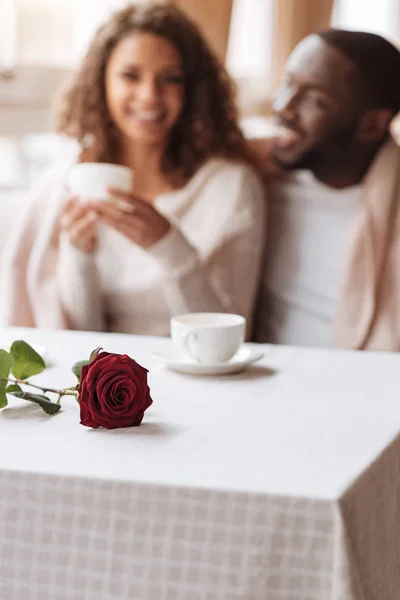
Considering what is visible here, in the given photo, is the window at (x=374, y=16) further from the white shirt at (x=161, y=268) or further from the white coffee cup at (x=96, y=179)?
the white coffee cup at (x=96, y=179)

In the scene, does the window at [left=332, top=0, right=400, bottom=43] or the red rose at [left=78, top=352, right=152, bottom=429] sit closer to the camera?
the red rose at [left=78, top=352, right=152, bottom=429]

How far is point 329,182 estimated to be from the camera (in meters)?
2.01

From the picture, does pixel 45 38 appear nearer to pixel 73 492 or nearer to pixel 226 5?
pixel 226 5

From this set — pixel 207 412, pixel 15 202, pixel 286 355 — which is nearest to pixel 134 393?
pixel 207 412

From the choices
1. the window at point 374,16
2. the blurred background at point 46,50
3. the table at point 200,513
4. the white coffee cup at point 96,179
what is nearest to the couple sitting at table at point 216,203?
the white coffee cup at point 96,179

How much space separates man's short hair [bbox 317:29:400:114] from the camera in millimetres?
1950

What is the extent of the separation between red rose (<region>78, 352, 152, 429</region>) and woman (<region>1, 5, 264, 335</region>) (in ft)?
3.20

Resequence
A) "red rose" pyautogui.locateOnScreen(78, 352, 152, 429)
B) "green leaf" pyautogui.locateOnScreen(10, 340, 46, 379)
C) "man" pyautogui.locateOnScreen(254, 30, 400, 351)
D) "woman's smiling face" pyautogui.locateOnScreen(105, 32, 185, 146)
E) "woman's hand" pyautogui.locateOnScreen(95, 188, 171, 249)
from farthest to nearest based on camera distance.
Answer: "woman's smiling face" pyautogui.locateOnScreen(105, 32, 185, 146), "man" pyautogui.locateOnScreen(254, 30, 400, 351), "woman's hand" pyautogui.locateOnScreen(95, 188, 171, 249), "green leaf" pyautogui.locateOnScreen(10, 340, 46, 379), "red rose" pyautogui.locateOnScreen(78, 352, 152, 429)

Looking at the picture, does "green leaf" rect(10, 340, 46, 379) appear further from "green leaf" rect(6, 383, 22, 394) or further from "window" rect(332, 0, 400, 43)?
"window" rect(332, 0, 400, 43)

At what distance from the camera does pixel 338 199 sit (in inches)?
79.1

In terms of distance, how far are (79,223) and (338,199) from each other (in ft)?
1.68

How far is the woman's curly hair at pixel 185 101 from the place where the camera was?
2092 mm

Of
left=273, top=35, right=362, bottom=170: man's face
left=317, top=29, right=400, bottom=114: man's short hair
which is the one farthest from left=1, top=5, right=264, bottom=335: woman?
left=317, top=29, right=400, bottom=114: man's short hair

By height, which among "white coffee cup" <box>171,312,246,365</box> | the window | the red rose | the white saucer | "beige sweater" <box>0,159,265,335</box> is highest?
the window
